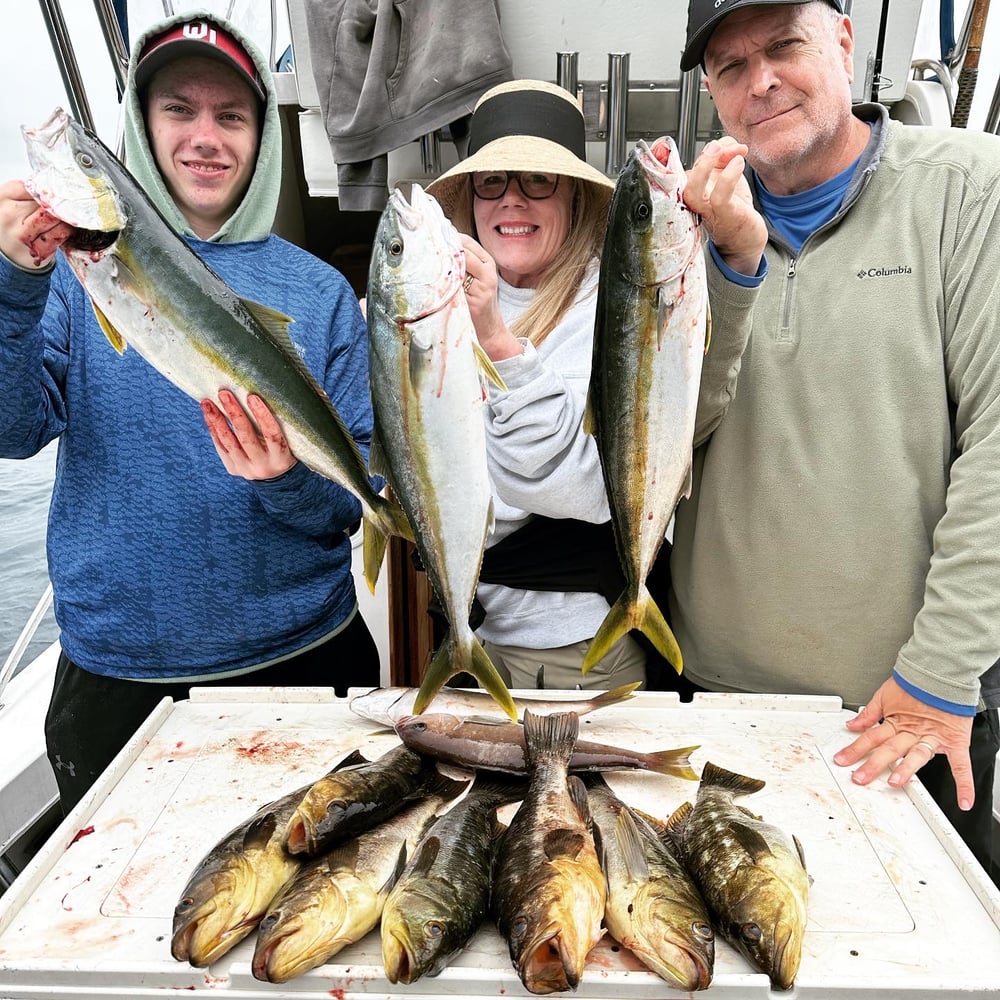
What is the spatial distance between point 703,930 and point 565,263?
1.88 metres

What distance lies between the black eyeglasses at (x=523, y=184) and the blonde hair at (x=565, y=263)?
2.6 inches

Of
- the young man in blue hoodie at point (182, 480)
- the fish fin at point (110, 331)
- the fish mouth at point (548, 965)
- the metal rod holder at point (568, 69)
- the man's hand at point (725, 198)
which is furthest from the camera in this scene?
the metal rod holder at point (568, 69)

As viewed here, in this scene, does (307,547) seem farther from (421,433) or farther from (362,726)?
(421,433)

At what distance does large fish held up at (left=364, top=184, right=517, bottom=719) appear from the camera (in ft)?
4.95

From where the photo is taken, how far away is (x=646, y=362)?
170 centimetres

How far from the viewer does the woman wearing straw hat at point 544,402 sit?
205 cm

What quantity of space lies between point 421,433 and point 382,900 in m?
0.90

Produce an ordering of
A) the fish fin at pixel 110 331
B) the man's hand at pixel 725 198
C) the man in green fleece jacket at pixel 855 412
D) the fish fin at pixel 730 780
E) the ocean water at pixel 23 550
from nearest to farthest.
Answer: the man's hand at pixel 725 198 → the fish fin at pixel 110 331 → the fish fin at pixel 730 780 → the man in green fleece jacket at pixel 855 412 → the ocean water at pixel 23 550

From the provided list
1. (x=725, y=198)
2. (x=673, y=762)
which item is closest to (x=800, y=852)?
(x=673, y=762)

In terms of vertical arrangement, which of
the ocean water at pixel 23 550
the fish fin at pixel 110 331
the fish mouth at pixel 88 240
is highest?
the fish mouth at pixel 88 240

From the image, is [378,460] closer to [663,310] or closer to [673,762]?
[663,310]

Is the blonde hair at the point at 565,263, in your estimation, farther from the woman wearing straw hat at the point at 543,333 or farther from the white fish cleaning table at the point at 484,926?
the white fish cleaning table at the point at 484,926

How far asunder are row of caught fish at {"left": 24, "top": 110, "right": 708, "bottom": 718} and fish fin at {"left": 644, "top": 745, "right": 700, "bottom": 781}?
28cm

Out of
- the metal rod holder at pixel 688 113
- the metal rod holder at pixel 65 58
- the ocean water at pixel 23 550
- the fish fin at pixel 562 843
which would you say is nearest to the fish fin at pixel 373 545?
the fish fin at pixel 562 843
